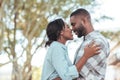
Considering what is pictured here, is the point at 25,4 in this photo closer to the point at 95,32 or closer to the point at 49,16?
the point at 49,16

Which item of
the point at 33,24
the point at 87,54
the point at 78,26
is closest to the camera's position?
the point at 87,54

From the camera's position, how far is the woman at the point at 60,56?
7.98 ft

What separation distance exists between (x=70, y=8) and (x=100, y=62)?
32.1 ft

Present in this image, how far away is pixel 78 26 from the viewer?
8.41 feet

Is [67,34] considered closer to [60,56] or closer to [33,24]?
[60,56]

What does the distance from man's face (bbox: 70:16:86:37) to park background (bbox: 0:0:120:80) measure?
804 centimetres

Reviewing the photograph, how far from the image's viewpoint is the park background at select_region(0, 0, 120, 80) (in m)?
11.6

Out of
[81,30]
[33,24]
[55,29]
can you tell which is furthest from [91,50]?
[33,24]

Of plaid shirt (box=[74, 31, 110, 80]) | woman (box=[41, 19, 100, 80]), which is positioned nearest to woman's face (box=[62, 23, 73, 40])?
woman (box=[41, 19, 100, 80])

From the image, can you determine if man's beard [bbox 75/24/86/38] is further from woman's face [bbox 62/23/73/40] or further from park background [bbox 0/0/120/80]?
park background [bbox 0/0/120/80]

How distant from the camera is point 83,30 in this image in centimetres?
258

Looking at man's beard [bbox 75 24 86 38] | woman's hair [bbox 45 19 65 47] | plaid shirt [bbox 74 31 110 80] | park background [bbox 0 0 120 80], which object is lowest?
plaid shirt [bbox 74 31 110 80]

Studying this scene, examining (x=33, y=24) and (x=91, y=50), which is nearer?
(x=91, y=50)

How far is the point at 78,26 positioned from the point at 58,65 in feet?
0.96
